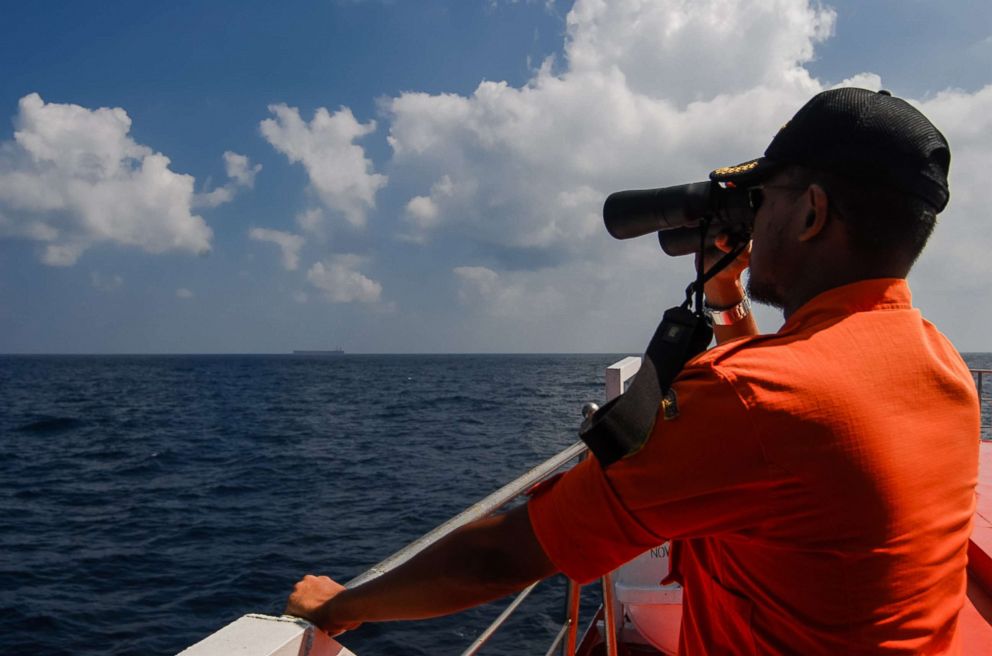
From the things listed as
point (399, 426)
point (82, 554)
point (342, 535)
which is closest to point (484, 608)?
point (342, 535)

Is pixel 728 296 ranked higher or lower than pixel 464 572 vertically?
higher

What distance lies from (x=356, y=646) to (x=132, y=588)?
190 inches

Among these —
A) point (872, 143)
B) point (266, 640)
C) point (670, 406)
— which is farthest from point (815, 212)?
point (266, 640)

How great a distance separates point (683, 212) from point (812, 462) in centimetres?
65

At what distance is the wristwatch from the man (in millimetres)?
575

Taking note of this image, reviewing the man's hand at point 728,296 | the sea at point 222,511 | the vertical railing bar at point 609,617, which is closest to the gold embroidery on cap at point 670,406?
the man's hand at point 728,296

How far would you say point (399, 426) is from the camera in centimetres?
3325

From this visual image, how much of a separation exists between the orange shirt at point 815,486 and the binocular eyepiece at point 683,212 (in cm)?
31

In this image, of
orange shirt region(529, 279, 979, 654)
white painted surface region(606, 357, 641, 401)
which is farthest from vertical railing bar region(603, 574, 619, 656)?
orange shirt region(529, 279, 979, 654)

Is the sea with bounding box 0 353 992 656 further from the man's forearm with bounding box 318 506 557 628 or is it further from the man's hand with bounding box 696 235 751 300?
the man's forearm with bounding box 318 506 557 628

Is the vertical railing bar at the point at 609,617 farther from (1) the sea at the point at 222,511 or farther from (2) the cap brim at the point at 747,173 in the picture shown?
(1) the sea at the point at 222,511

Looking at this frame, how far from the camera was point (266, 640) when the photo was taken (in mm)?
1208

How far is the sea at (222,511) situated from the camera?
9688 mm

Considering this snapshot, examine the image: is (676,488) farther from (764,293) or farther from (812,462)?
(764,293)
